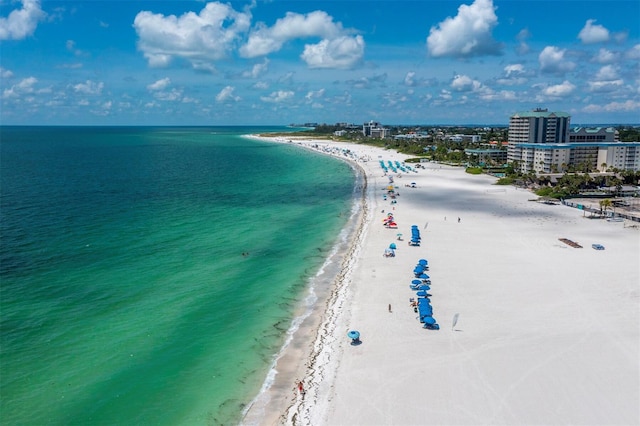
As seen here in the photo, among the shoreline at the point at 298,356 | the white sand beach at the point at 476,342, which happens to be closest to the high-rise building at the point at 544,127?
the white sand beach at the point at 476,342

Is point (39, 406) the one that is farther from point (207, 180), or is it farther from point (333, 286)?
point (207, 180)

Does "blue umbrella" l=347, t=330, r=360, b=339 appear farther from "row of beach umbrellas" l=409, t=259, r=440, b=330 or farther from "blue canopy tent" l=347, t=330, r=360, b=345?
"row of beach umbrellas" l=409, t=259, r=440, b=330

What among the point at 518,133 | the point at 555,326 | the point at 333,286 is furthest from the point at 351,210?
the point at 518,133

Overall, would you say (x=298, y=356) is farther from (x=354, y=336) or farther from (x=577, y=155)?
(x=577, y=155)

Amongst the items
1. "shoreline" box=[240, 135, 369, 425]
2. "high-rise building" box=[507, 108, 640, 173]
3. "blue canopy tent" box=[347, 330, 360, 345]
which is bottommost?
"shoreline" box=[240, 135, 369, 425]

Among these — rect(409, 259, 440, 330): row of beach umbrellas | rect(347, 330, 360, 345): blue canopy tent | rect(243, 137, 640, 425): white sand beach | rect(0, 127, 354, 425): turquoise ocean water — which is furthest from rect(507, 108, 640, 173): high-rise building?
rect(347, 330, 360, 345): blue canopy tent

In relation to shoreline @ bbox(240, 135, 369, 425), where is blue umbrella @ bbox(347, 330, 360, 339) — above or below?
above

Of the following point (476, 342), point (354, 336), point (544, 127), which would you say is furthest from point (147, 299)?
point (544, 127)
